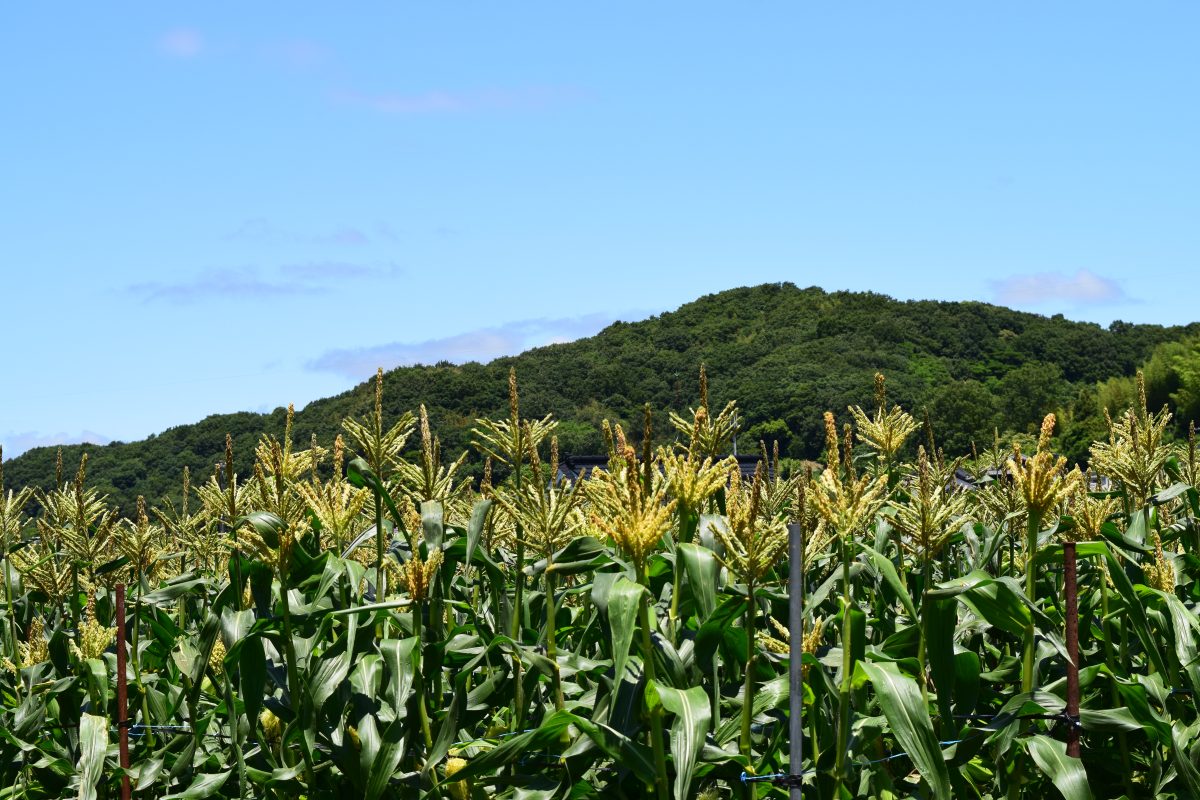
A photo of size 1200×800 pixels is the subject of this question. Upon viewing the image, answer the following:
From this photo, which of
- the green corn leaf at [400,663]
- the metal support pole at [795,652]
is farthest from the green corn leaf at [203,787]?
the metal support pole at [795,652]

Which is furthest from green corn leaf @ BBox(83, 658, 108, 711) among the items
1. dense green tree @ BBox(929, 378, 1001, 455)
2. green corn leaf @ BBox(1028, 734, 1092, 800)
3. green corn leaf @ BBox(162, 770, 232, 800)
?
dense green tree @ BBox(929, 378, 1001, 455)

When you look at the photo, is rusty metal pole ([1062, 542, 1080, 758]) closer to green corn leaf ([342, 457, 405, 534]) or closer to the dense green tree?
green corn leaf ([342, 457, 405, 534])

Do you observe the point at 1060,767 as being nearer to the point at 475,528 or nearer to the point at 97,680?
the point at 475,528

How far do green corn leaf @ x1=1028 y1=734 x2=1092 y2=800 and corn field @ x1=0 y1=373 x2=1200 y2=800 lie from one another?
15mm

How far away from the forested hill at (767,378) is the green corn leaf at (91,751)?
24013 mm

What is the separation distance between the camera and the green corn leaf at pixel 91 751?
5.98 m

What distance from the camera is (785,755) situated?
5602 mm

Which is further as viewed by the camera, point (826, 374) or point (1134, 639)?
point (826, 374)

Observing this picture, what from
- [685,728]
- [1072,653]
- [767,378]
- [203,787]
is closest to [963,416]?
[767,378]

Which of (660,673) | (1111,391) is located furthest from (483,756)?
(1111,391)

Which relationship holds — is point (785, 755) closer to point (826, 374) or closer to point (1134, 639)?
point (1134, 639)

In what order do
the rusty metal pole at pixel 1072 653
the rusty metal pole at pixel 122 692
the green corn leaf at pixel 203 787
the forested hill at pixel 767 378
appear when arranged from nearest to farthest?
1. the rusty metal pole at pixel 1072 653
2. the green corn leaf at pixel 203 787
3. the rusty metal pole at pixel 122 692
4. the forested hill at pixel 767 378

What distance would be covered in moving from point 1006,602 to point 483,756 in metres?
2.13

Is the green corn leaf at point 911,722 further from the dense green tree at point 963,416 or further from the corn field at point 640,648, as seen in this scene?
the dense green tree at point 963,416
